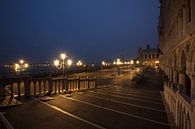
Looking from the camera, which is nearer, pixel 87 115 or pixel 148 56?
pixel 87 115

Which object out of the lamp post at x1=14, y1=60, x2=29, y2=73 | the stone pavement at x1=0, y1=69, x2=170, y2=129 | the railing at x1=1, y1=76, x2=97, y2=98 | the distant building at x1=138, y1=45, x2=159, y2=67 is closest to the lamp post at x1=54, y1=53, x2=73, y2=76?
the railing at x1=1, y1=76, x2=97, y2=98

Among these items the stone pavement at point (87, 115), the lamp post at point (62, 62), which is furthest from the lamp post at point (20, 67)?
the stone pavement at point (87, 115)

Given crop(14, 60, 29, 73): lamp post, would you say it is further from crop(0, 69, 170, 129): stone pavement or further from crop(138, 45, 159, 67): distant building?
crop(138, 45, 159, 67): distant building

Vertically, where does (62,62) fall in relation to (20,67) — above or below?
above

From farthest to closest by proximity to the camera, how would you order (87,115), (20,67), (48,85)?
(20,67), (48,85), (87,115)

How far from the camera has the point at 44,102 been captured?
14.9m

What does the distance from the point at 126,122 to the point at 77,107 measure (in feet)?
13.1

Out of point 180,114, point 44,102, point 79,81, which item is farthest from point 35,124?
point 79,81

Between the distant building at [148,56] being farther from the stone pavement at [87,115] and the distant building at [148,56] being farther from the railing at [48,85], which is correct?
the stone pavement at [87,115]

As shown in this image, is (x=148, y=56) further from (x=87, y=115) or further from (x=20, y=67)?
(x=87, y=115)

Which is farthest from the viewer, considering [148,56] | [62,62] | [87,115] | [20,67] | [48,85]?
[148,56]

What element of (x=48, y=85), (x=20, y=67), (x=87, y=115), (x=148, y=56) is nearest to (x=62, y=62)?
(x=48, y=85)

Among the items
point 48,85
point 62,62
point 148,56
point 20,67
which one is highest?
point 148,56

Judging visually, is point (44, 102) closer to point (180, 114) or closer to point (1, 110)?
point (1, 110)
